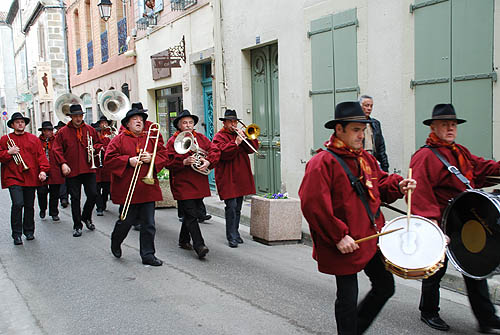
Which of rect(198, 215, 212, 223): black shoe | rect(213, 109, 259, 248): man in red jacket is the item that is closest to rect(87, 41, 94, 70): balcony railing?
rect(198, 215, 212, 223): black shoe

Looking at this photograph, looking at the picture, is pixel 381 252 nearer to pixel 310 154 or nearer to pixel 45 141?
pixel 310 154

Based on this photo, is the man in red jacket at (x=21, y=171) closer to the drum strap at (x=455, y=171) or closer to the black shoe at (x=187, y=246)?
the black shoe at (x=187, y=246)

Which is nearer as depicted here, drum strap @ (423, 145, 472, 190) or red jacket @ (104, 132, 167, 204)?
drum strap @ (423, 145, 472, 190)

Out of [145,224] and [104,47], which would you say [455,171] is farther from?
[104,47]

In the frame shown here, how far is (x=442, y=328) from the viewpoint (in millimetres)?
4500

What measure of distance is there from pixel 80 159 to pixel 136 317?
4.57 meters

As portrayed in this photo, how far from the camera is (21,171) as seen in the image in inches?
326

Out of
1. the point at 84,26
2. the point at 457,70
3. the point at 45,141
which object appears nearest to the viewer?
the point at 457,70

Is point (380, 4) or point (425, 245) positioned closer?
point (425, 245)

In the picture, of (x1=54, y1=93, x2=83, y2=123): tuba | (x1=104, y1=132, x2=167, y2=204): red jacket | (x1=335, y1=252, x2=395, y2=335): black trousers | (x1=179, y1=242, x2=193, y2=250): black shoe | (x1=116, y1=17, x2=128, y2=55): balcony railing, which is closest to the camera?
(x1=335, y1=252, x2=395, y2=335): black trousers

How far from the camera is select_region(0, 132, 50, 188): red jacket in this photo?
8.21m

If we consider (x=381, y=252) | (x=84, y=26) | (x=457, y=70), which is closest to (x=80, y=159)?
(x=457, y=70)

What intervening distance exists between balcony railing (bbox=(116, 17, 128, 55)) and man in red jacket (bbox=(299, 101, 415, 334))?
1700cm

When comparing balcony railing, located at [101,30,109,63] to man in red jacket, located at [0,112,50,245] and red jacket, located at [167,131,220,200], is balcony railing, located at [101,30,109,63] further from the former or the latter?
red jacket, located at [167,131,220,200]
